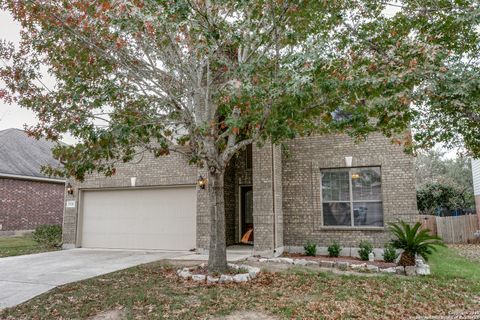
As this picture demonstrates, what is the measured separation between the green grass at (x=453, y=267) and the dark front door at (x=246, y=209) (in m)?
5.95

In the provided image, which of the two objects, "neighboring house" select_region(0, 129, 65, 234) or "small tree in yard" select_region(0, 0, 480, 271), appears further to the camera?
"neighboring house" select_region(0, 129, 65, 234)

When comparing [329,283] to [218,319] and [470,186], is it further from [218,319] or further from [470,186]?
[470,186]

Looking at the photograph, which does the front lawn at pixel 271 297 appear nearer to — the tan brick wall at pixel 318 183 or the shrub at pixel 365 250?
the shrub at pixel 365 250

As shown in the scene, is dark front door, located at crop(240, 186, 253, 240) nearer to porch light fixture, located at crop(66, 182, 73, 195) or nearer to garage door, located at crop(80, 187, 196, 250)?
garage door, located at crop(80, 187, 196, 250)

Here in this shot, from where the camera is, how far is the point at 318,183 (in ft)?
39.2

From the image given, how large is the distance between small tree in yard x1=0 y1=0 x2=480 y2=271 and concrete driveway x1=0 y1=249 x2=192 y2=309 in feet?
7.94

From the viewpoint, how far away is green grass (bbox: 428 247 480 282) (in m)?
8.42

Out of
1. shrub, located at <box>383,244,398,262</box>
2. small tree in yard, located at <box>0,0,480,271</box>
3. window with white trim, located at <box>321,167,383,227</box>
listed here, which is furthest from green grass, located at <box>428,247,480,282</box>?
small tree in yard, located at <box>0,0,480,271</box>

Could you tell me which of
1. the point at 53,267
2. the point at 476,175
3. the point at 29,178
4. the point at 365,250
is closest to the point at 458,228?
the point at 476,175

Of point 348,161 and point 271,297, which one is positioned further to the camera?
point 348,161

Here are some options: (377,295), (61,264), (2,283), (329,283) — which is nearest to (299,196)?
(329,283)

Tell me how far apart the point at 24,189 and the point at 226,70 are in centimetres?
1699

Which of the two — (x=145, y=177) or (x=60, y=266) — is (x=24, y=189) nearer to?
(x=145, y=177)

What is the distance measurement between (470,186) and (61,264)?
35.6m
